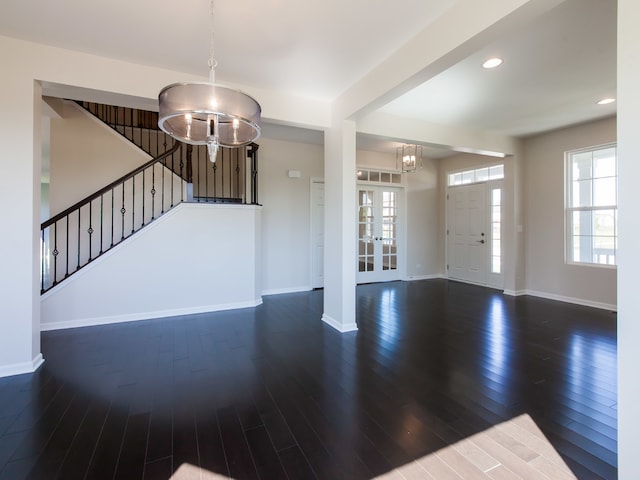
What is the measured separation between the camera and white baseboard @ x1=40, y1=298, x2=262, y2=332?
11.9 ft

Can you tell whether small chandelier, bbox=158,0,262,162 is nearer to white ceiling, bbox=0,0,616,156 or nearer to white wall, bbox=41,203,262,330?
white ceiling, bbox=0,0,616,156

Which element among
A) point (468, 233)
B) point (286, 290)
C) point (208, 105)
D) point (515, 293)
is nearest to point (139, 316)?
point (286, 290)

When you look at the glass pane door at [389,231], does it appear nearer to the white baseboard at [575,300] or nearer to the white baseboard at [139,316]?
the white baseboard at [575,300]

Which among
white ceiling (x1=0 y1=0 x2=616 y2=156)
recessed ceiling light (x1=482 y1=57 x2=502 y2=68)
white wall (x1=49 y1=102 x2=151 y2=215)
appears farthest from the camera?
white wall (x1=49 y1=102 x2=151 y2=215)

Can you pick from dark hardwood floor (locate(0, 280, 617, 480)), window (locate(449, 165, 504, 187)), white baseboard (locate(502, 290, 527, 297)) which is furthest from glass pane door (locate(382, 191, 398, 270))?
dark hardwood floor (locate(0, 280, 617, 480))

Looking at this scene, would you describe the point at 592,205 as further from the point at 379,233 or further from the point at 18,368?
the point at 18,368

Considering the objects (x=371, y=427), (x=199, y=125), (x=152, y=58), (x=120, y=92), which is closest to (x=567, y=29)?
(x=199, y=125)

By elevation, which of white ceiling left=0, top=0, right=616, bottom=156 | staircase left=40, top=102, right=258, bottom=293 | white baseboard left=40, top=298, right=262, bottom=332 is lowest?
white baseboard left=40, top=298, right=262, bottom=332

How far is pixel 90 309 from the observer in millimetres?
3756

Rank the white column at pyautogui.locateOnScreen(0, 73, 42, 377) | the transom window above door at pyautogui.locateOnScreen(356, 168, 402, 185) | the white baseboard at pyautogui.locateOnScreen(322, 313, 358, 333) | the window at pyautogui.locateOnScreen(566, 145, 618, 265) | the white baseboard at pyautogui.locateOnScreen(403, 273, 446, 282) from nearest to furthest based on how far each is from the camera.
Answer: the white column at pyautogui.locateOnScreen(0, 73, 42, 377)
the white baseboard at pyautogui.locateOnScreen(322, 313, 358, 333)
the window at pyautogui.locateOnScreen(566, 145, 618, 265)
the transom window above door at pyautogui.locateOnScreen(356, 168, 402, 185)
the white baseboard at pyautogui.locateOnScreen(403, 273, 446, 282)

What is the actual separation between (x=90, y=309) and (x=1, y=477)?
2.64m

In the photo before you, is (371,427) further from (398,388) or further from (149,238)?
(149,238)

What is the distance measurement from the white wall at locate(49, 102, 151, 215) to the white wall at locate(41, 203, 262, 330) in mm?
1446

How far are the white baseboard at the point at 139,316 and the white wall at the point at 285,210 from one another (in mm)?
990
